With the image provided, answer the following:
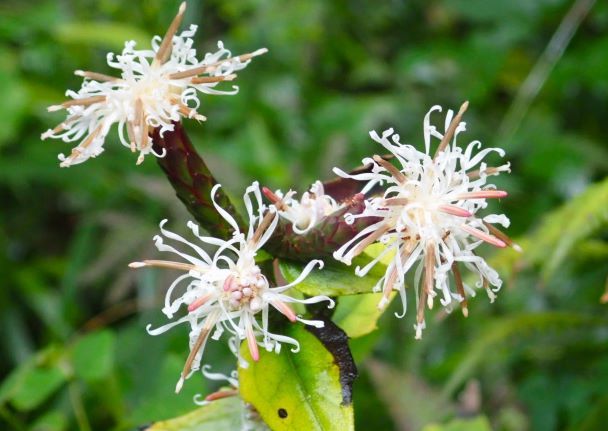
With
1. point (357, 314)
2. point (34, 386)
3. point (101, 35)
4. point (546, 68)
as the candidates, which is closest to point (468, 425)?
point (357, 314)

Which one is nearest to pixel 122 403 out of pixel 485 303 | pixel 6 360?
pixel 6 360

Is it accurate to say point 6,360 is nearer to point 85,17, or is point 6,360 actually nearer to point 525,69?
point 85,17

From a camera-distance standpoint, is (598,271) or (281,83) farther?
(281,83)

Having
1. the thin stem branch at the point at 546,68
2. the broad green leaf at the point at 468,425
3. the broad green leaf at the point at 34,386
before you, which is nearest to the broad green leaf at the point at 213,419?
the broad green leaf at the point at 468,425

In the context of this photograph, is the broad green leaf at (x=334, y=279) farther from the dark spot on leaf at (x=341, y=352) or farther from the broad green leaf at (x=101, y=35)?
the broad green leaf at (x=101, y=35)

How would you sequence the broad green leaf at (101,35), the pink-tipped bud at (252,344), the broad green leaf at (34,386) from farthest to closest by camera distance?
the broad green leaf at (101,35), the broad green leaf at (34,386), the pink-tipped bud at (252,344)

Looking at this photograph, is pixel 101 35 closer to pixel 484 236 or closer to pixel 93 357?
pixel 93 357

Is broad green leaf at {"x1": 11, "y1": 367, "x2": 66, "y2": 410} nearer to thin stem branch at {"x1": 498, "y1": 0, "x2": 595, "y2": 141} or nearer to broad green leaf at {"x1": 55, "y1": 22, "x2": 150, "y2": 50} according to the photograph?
broad green leaf at {"x1": 55, "y1": 22, "x2": 150, "y2": 50}
